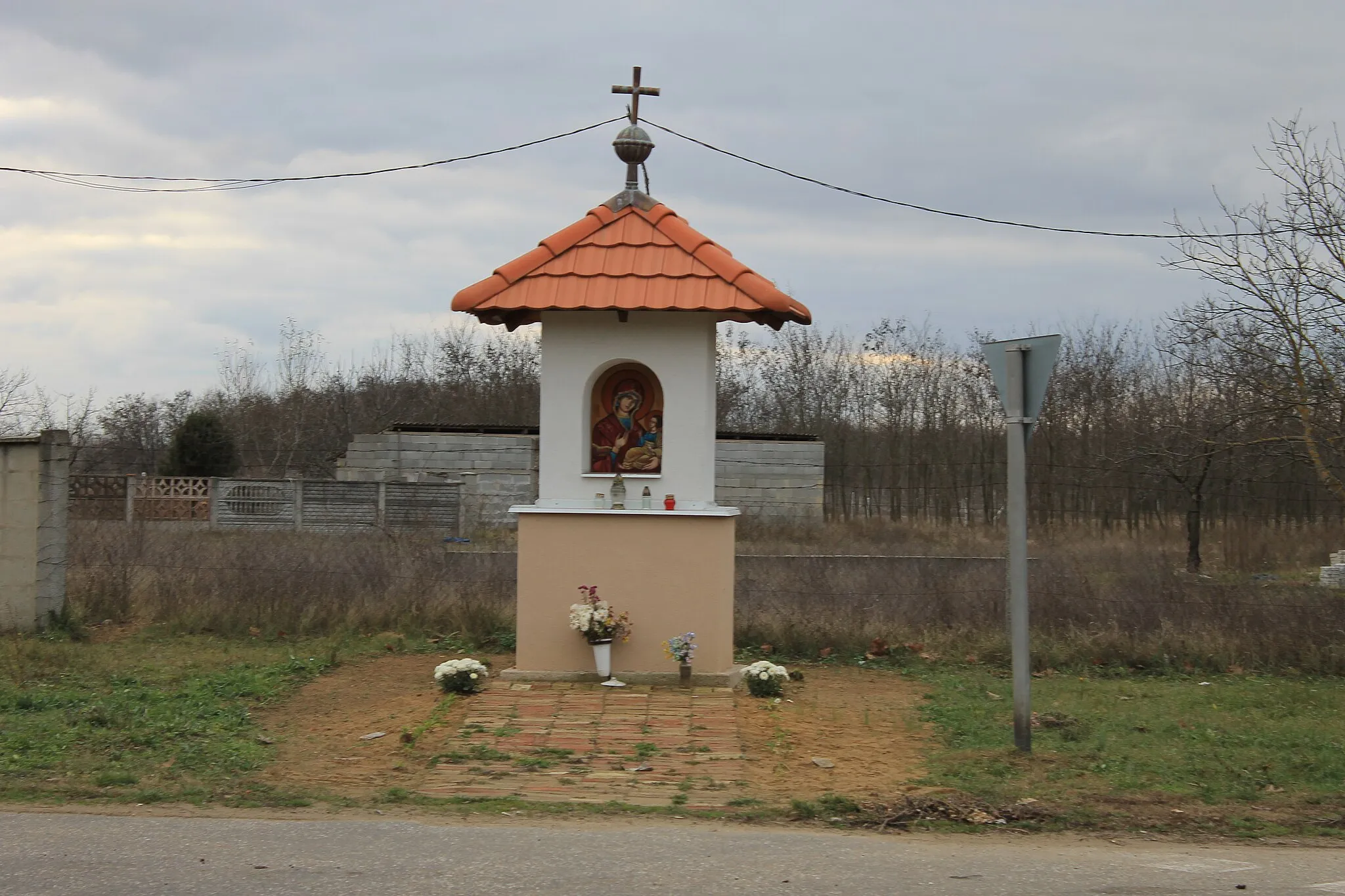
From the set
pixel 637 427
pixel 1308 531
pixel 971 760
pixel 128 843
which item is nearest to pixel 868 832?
pixel 971 760

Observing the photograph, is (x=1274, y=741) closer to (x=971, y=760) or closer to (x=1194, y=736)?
(x=1194, y=736)

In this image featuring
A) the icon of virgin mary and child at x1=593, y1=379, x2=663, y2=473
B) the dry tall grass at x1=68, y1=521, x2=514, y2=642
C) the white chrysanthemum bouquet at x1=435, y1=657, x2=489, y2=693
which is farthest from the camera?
the dry tall grass at x1=68, y1=521, x2=514, y2=642

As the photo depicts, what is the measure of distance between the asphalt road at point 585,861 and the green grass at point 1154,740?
1127 millimetres

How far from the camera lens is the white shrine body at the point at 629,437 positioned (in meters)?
11.2

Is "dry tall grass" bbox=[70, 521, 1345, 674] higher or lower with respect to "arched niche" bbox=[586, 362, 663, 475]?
lower

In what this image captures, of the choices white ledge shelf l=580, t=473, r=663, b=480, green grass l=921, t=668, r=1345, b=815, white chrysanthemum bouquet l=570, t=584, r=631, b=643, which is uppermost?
white ledge shelf l=580, t=473, r=663, b=480

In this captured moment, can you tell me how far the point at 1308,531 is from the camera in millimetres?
27547

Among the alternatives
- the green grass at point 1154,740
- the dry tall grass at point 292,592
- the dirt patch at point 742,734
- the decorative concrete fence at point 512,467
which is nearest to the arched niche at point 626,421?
the dirt patch at point 742,734

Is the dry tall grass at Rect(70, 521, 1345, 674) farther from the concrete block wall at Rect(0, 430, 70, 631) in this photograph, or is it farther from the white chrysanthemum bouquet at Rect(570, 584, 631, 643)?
the white chrysanthemum bouquet at Rect(570, 584, 631, 643)

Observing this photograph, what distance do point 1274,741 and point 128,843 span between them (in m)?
7.65

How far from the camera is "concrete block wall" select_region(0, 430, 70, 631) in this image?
1400cm

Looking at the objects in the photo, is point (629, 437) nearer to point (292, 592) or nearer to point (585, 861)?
point (292, 592)

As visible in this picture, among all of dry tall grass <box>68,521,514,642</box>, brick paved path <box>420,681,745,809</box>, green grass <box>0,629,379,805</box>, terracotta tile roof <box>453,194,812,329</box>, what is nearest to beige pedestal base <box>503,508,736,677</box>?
brick paved path <box>420,681,745,809</box>

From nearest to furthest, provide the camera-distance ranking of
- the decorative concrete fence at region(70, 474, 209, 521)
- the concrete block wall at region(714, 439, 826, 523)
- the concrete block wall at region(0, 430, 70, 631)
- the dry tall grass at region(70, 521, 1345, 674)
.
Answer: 1. the dry tall grass at region(70, 521, 1345, 674)
2. the concrete block wall at region(0, 430, 70, 631)
3. the decorative concrete fence at region(70, 474, 209, 521)
4. the concrete block wall at region(714, 439, 826, 523)
